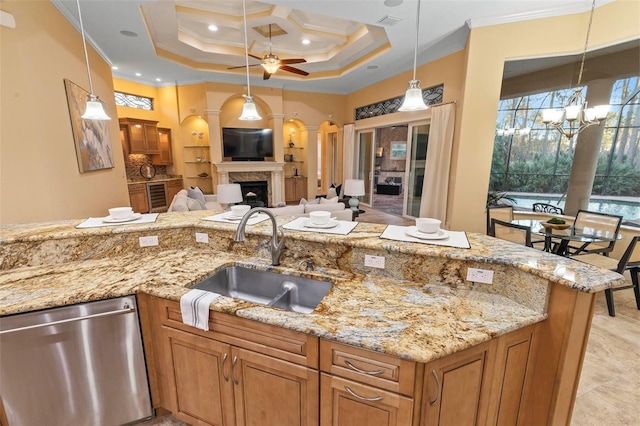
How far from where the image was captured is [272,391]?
1.25 m

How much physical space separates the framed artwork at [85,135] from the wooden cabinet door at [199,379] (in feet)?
10.6

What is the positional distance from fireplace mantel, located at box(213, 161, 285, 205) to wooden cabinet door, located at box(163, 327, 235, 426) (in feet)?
19.6

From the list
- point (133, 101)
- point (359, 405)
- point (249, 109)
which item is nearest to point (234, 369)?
point (359, 405)

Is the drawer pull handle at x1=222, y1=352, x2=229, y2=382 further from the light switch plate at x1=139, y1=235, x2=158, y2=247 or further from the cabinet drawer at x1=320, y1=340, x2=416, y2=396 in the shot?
the light switch plate at x1=139, y1=235, x2=158, y2=247

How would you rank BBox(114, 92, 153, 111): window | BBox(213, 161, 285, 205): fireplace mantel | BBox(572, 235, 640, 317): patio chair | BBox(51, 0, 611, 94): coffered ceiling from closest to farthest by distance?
1. BBox(572, 235, 640, 317): patio chair
2. BBox(51, 0, 611, 94): coffered ceiling
3. BBox(114, 92, 153, 111): window
4. BBox(213, 161, 285, 205): fireplace mantel

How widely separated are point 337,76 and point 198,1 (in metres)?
3.36

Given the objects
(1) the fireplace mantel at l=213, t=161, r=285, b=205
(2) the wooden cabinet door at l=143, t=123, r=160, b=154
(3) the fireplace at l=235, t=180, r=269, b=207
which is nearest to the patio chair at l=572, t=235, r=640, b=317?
(1) the fireplace mantel at l=213, t=161, r=285, b=205

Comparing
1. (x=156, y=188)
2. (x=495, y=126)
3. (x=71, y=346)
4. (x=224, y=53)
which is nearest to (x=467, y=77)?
(x=495, y=126)

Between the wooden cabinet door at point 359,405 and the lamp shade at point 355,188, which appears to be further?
the lamp shade at point 355,188

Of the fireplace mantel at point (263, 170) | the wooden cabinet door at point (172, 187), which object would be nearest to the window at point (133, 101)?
the wooden cabinet door at point (172, 187)

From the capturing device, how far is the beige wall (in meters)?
2.31

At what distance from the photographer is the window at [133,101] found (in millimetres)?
6411

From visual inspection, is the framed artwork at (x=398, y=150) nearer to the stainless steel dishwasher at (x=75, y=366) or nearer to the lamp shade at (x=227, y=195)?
the lamp shade at (x=227, y=195)

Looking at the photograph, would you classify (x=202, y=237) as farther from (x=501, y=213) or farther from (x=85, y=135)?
(x=501, y=213)
